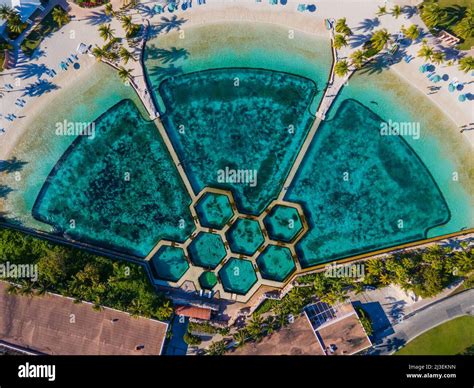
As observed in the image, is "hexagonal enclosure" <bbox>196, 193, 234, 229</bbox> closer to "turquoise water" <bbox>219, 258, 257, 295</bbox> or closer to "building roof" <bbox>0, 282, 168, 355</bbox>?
"turquoise water" <bbox>219, 258, 257, 295</bbox>

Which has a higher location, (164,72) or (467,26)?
(467,26)

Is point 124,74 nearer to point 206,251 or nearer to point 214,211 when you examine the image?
point 214,211

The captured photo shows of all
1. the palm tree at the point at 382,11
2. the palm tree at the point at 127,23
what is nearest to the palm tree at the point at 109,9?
the palm tree at the point at 127,23

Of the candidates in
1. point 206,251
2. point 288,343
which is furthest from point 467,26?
point 288,343

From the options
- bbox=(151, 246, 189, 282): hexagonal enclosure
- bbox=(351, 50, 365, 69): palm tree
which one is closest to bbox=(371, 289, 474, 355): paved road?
bbox=(151, 246, 189, 282): hexagonal enclosure

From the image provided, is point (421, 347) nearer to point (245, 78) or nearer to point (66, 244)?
point (245, 78)

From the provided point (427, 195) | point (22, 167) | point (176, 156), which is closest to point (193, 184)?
point (176, 156)
